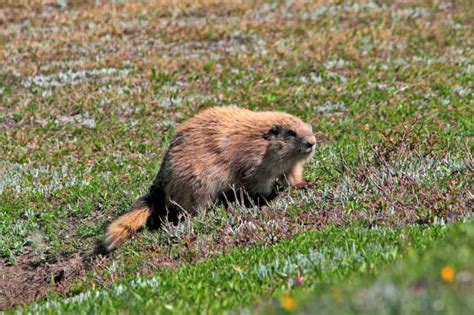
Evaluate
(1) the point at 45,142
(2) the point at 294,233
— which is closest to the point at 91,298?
(2) the point at 294,233

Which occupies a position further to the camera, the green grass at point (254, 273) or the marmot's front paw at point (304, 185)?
the marmot's front paw at point (304, 185)

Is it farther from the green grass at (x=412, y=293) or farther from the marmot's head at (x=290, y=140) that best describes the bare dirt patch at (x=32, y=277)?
the green grass at (x=412, y=293)

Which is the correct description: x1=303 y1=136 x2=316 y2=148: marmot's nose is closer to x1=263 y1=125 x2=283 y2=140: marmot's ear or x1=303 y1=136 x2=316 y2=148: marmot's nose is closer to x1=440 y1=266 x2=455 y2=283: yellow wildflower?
x1=263 y1=125 x2=283 y2=140: marmot's ear

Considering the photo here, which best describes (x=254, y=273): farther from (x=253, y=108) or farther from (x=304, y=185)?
(x=253, y=108)

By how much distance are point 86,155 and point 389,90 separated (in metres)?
7.47

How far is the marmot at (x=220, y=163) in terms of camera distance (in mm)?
11455

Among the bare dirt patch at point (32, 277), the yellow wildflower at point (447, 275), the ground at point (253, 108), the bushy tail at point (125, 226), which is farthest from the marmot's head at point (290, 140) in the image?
the yellow wildflower at point (447, 275)

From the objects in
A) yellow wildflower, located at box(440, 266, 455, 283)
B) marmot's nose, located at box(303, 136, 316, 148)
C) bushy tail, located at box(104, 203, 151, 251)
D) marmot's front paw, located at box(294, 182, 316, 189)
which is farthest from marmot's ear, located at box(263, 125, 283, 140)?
yellow wildflower, located at box(440, 266, 455, 283)

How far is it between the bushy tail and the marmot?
0.02 metres

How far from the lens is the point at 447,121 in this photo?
53.7 ft

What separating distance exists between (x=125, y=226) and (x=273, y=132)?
8.68ft

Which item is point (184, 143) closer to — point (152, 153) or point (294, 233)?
point (294, 233)

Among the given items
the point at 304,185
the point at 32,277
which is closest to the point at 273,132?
the point at 304,185

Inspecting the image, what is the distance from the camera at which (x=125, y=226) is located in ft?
36.6
